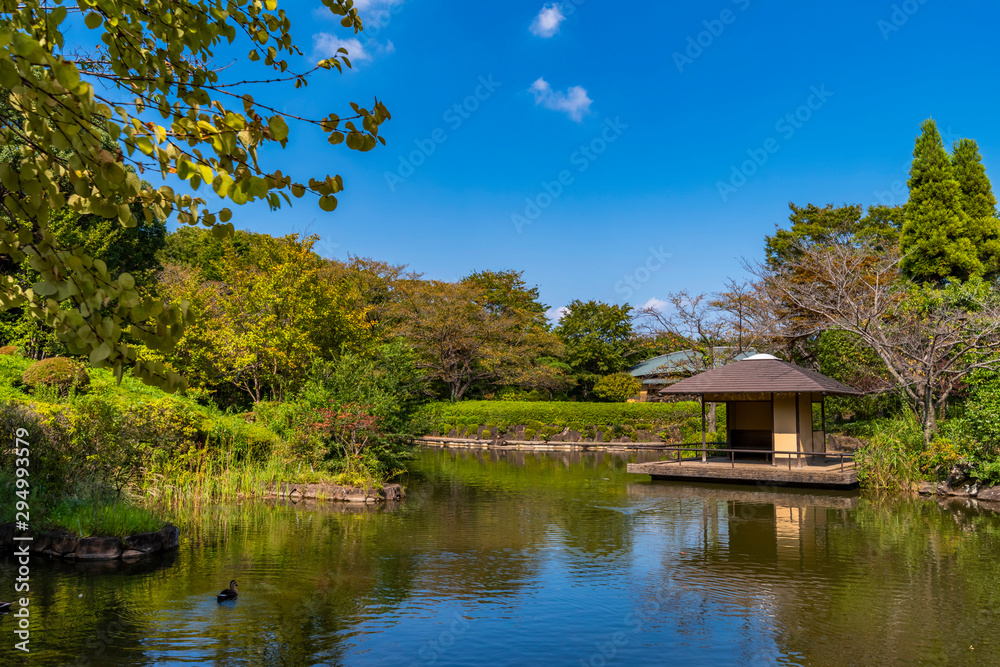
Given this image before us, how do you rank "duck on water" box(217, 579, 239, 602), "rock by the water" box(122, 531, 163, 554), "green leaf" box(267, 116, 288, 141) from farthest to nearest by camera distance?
1. "rock by the water" box(122, 531, 163, 554)
2. "duck on water" box(217, 579, 239, 602)
3. "green leaf" box(267, 116, 288, 141)

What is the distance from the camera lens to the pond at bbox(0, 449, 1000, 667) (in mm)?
6039

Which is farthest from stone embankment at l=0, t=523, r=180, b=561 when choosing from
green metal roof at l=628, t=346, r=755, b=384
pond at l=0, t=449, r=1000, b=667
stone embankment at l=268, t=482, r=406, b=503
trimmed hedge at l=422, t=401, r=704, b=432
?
green metal roof at l=628, t=346, r=755, b=384

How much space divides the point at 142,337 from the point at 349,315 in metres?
19.9

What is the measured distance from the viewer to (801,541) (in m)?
10.6

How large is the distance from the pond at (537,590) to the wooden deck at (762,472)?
122 inches

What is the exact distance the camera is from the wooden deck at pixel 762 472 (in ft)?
54.4

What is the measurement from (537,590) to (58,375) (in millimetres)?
13182

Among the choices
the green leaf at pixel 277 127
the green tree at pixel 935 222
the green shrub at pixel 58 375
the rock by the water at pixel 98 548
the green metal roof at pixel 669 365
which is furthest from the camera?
the green metal roof at pixel 669 365

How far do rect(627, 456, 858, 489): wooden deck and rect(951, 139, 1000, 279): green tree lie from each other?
395 inches

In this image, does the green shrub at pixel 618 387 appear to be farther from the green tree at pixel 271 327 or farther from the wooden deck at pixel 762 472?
the green tree at pixel 271 327

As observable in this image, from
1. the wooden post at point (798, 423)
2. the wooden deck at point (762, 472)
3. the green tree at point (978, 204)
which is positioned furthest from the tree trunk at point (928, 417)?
the green tree at point (978, 204)

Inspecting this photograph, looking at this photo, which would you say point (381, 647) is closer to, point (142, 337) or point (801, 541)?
point (142, 337)

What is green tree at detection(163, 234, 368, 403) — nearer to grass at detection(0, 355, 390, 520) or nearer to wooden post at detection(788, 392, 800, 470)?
grass at detection(0, 355, 390, 520)

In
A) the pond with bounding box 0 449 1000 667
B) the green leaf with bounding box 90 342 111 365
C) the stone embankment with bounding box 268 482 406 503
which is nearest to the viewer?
the green leaf with bounding box 90 342 111 365
